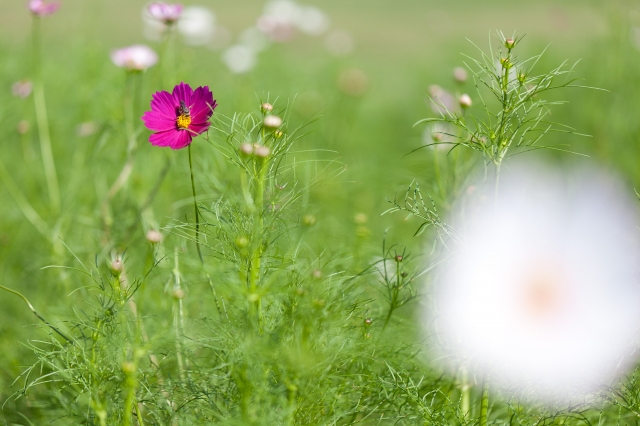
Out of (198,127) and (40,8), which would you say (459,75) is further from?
(40,8)

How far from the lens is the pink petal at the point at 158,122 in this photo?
28.5 inches

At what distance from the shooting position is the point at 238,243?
64cm

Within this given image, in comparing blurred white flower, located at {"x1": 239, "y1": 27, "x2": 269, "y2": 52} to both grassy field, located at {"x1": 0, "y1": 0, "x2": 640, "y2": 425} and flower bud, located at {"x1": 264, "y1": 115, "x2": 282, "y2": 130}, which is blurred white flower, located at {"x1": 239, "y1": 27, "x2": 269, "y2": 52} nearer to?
grassy field, located at {"x1": 0, "y1": 0, "x2": 640, "y2": 425}

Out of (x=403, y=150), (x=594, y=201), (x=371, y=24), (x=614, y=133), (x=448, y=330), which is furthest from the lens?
(x=371, y=24)

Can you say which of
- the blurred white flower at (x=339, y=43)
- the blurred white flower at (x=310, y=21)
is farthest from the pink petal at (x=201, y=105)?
the blurred white flower at (x=310, y=21)

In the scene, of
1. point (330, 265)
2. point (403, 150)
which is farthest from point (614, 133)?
point (330, 265)

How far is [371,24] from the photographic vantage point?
5.55 m

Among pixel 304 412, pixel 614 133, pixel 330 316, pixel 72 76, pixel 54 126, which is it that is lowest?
pixel 54 126

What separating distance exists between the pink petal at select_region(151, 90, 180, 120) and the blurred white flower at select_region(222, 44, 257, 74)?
1.63 meters

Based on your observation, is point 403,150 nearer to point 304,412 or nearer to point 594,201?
point 594,201

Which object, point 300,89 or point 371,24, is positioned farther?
point 371,24

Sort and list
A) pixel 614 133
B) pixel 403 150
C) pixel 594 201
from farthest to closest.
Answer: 1. pixel 403 150
2. pixel 614 133
3. pixel 594 201

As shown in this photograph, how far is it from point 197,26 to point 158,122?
186 cm

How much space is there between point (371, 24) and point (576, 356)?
5.11 meters
